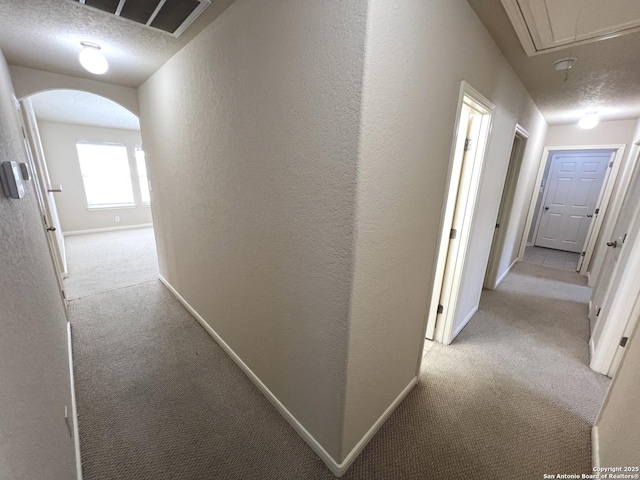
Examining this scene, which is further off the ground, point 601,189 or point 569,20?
point 569,20

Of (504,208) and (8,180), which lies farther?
(504,208)

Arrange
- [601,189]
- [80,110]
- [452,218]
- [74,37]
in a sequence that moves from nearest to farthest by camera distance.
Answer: [74,37], [452,218], [601,189], [80,110]

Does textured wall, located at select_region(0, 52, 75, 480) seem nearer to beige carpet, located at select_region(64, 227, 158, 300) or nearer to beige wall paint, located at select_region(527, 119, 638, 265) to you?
beige carpet, located at select_region(64, 227, 158, 300)

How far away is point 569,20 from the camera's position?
4.51ft

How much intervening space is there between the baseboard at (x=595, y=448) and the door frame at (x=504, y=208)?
2068mm

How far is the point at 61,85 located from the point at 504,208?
15.9 ft

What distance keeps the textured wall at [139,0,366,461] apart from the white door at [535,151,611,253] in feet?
21.4

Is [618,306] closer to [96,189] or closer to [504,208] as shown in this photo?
[504,208]

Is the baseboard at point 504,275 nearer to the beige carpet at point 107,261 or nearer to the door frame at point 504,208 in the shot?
the door frame at point 504,208

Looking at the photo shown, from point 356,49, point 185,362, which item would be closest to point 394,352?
point 356,49

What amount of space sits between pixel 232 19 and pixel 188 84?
70 centimetres

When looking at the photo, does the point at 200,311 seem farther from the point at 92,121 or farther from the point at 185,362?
the point at 92,121

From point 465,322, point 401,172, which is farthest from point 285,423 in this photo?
point 465,322

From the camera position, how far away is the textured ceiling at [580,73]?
1.51m
